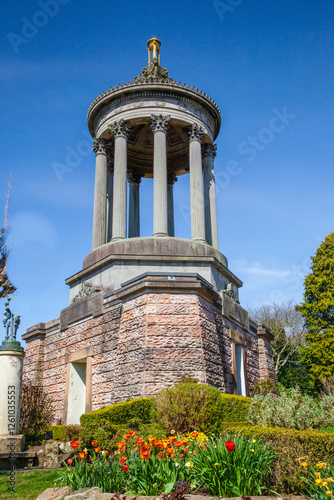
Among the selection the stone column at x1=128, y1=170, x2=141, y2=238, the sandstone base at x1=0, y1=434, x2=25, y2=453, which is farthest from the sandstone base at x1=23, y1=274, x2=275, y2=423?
the stone column at x1=128, y1=170, x2=141, y2=238

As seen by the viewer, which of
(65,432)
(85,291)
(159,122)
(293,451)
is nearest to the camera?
(293,451)

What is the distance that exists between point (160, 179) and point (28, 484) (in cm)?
1625

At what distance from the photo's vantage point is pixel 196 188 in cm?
2416

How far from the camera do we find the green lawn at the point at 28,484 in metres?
9.23

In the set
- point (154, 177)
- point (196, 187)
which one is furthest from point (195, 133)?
point (154, 177)

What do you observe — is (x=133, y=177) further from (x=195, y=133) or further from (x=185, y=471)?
(x=185, y=471)

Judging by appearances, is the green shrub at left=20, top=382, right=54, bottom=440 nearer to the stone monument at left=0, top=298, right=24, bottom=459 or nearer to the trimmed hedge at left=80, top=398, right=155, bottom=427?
the stone monument at left=0, top=298, right=24, bottom=459

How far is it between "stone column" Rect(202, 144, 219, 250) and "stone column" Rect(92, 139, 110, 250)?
572cm

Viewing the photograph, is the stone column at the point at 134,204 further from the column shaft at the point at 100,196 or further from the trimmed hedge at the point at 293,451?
the trimmed hedge at the point at 293,451

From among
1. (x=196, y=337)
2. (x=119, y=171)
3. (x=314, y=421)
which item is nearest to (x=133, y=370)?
(x=196, y=337)

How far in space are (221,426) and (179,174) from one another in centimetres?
2167

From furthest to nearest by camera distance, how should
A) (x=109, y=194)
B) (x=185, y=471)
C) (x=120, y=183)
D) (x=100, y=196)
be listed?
(x=109, y=194)
(x=100, y=196)
(x=120, y=183)
(x=185, y=471)

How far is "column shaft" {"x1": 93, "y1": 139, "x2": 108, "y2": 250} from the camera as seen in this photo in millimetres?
23984

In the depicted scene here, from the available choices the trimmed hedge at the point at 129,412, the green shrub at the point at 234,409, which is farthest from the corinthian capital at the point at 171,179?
the trimmed hedge at the point at 129,412
